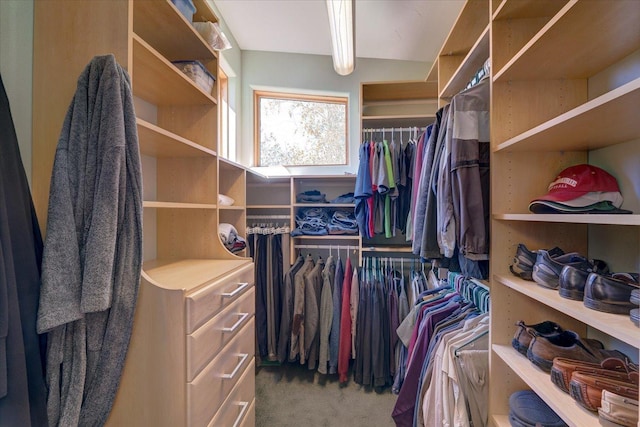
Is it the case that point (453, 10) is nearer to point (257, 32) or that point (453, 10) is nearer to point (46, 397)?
point (257, 32)

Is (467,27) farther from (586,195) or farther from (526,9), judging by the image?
(586,195)

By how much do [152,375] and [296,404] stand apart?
1.42 meters

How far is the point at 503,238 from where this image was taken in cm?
113

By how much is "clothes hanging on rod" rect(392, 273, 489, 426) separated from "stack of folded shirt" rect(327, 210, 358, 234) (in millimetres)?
914

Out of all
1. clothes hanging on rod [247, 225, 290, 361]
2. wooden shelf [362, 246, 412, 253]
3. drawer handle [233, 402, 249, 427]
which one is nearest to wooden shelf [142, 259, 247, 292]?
drawer handle [233, 402, 249, 427]

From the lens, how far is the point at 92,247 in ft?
2.55

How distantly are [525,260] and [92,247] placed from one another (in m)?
1.47

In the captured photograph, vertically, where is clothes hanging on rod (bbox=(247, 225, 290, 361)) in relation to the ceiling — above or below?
below

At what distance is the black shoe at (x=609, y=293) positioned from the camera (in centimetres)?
70

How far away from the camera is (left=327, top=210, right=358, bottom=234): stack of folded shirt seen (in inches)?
95.4

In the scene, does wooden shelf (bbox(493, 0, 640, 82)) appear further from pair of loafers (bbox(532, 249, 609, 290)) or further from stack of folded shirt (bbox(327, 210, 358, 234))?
stack of folded shirt (bbox(327, 210, 358, 234))

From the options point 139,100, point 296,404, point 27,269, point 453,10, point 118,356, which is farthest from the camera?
point 296,404

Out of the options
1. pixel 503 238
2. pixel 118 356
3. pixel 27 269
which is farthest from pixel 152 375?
pixel 503 238

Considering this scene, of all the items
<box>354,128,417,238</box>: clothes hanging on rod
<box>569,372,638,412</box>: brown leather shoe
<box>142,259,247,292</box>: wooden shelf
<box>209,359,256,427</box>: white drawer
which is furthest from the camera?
<box>354,128,417,238</box>: clothes hanging on rod
